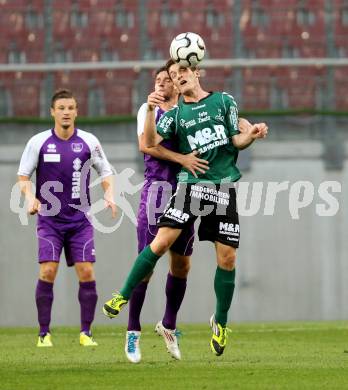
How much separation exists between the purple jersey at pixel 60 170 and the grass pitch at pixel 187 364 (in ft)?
3.46

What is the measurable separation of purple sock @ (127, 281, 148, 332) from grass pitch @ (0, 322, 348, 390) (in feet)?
0.80

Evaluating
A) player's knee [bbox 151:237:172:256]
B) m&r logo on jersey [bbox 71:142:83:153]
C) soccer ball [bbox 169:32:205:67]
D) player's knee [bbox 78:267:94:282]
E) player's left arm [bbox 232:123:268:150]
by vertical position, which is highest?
soccer ball [bbox 169:32:205:67]

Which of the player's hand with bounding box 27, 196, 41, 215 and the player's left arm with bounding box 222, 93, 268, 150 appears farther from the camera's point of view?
the player's hand with bounding box 27, 196, 41, 215

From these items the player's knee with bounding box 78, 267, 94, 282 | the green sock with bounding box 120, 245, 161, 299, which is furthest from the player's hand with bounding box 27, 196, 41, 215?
the green sock with bounding box 120, 245, 161, 299

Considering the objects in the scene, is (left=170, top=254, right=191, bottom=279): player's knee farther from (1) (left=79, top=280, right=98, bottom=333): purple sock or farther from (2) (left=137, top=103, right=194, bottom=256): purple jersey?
(1) (left=79, top=280, right=98, bottom=333): purple sock

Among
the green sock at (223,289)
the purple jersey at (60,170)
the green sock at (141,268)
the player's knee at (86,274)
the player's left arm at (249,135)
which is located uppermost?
the player's left arm at (249,135)

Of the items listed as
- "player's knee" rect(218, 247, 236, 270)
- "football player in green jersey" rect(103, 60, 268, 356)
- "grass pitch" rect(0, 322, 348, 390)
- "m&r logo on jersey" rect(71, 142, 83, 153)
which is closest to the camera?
"grass pitch" rect(0, 322, 348, 390)

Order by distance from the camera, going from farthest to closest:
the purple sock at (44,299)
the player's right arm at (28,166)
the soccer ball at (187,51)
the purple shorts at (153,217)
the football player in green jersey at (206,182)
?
1. the purple sock at (44,299)
2. the player's right arm at (28,166)
3. the purple shorts at (153,217)
4. the soccer ball at (187,51)
5. the football player in green jersey at (206,182)

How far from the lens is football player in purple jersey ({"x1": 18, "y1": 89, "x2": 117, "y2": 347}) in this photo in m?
10.4

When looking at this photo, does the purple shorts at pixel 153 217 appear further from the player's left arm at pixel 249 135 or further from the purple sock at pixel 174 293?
the player's left arm at pixel 249 135

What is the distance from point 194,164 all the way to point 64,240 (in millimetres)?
2577

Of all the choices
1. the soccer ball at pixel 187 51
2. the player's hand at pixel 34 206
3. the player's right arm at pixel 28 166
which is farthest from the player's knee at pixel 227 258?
the player's right arm at pixel 28 166

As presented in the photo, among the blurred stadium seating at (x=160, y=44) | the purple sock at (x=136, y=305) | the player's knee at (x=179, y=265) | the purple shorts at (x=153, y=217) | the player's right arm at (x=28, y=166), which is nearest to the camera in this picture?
the purple sock at (x=136, y=305)

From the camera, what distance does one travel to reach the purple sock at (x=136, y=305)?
8.55 m
